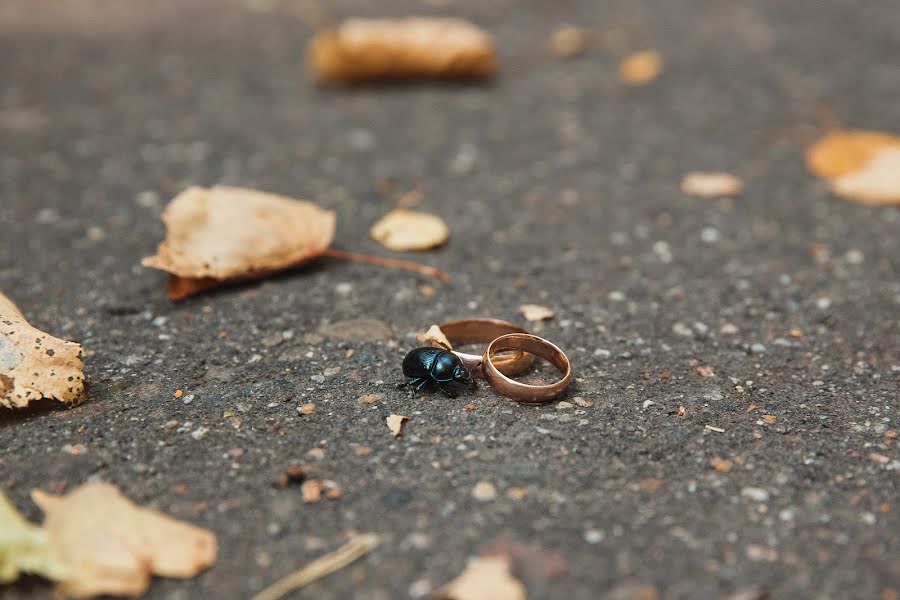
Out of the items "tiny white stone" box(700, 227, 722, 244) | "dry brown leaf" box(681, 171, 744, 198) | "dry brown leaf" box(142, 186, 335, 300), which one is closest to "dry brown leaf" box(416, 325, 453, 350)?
"dry brown leaf" box(142, 186, 335, 300)

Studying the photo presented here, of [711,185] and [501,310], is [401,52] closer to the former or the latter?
[711,185]

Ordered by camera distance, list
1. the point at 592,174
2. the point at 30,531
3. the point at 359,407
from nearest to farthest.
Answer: the point at 30,531, the point at 359,407, the point at 592,174

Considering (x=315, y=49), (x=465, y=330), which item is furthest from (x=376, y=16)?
(x=465, y=330)

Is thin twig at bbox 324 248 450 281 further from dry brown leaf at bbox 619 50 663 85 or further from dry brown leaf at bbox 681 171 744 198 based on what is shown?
dry brown leaf at bbox 619 50 663 85

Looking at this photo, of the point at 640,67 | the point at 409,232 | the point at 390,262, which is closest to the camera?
the point at 390,262

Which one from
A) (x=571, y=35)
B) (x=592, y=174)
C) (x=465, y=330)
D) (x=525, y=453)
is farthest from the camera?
(x=571, y=35)

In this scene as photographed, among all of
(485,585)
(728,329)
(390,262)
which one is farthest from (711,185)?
(485,585)

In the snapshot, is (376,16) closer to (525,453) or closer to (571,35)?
(571,35)
